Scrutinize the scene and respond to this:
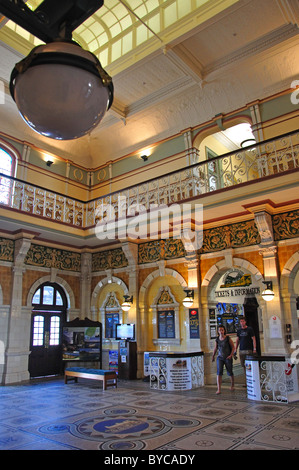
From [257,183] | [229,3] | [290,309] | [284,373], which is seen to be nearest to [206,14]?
[229,3]

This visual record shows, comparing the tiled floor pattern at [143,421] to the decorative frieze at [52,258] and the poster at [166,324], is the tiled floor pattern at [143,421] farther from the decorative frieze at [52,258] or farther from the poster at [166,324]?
the decorative frieze at [52,258]

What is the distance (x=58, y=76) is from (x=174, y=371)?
712 cm

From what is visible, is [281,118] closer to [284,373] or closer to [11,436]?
[284,373]

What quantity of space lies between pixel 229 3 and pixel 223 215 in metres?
4.51

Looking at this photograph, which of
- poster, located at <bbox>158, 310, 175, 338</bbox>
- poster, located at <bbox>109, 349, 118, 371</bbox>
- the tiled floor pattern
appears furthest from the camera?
poster, located at <bbox>109, 349, 118, 371</bbox>

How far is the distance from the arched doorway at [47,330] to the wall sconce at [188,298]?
417 cm

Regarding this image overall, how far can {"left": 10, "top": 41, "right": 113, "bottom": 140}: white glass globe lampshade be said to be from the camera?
4.49 feet

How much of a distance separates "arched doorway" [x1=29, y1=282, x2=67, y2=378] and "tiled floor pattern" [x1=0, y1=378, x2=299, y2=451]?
2.29 m

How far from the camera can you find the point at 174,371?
24.5 feet

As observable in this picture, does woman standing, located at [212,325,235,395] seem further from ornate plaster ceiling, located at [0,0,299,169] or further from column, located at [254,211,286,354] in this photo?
ornate plaster ceiling, located at [0,0,299,169]

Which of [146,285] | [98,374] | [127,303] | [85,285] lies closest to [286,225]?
[146,285]

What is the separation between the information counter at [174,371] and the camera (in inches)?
294

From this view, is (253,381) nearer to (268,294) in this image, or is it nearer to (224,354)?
(224,354)

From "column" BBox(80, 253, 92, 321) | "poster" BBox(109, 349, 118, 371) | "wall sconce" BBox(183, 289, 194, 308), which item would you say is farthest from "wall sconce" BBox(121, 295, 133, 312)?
"wall sconce" BBox(183, 289, 194, 308)
